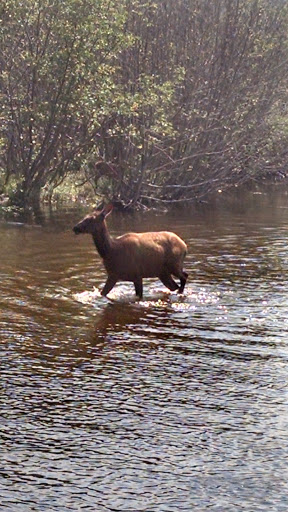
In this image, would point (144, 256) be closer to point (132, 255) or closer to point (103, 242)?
point (132, 255)

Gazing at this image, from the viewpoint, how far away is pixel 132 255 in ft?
47.0

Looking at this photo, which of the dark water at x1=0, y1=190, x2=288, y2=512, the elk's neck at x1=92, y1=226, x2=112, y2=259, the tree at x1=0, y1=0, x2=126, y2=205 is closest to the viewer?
the dark water at x1=0, y1=190, x2=288, y2=512

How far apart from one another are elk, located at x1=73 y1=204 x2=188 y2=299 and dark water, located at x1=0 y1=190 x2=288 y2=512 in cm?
32

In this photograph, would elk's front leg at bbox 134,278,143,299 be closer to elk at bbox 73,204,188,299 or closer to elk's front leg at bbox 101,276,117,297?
elk at bbox 73,204,188,299

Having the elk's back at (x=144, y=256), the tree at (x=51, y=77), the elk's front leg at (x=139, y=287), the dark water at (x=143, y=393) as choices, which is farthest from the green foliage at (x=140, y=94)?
the elk's front leg at (x=139, y=287)

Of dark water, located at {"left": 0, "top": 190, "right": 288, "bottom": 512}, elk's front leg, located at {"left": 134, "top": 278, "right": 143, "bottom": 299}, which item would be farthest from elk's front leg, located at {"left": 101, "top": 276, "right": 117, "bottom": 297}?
elk's front leg, located at {"left": 134, "top": 278, "right": 143, "bottom": 299}

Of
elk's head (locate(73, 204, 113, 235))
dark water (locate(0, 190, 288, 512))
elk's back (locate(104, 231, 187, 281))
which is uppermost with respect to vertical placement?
elk's head (locate(73, 204, 113, 235))

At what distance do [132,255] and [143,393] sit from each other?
548cm

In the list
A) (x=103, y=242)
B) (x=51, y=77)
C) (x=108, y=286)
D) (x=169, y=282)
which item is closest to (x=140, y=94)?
(x=51, y=77)

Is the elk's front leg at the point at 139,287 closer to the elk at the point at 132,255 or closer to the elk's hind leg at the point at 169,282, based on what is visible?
the elk at the point at 132,255

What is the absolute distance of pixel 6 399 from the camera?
28.8 ft

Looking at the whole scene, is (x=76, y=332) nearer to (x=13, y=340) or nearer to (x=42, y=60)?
(x=13, y=340)

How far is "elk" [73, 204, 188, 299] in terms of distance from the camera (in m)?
14.2

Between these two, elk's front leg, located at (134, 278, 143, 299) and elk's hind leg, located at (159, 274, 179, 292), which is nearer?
elk's front leg, located at (134, 278, 143, 299)
